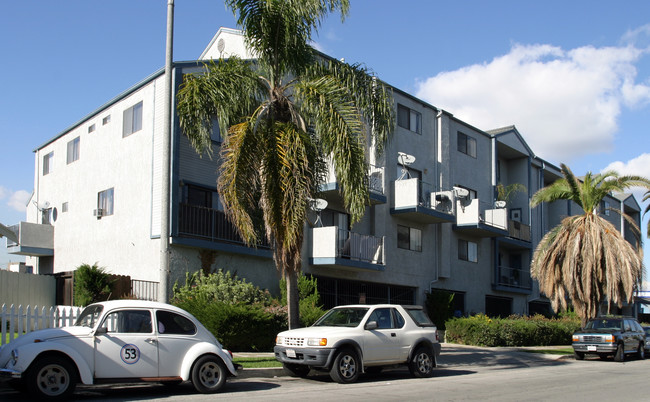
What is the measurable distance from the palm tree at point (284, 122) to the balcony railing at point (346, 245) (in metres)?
6.84

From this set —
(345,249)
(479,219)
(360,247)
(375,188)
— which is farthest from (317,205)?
(479,219)

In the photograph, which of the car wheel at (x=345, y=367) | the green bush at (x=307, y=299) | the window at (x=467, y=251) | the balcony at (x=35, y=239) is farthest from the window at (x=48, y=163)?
the car wheel at (x=345, y=367)

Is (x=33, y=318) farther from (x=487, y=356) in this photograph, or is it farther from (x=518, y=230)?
(x=518, y=230)

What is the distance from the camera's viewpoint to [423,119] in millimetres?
30641

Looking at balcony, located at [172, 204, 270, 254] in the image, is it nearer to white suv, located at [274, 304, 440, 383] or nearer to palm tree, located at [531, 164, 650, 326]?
white suv, located at [274, 304, 440, 383]

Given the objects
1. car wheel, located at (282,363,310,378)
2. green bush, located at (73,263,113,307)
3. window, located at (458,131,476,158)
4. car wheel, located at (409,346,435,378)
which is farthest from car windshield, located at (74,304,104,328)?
window, located at (458,131,476,158)

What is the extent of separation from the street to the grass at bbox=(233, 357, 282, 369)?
0.55 metres

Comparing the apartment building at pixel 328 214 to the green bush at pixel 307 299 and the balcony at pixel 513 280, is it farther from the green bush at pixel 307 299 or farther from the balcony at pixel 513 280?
the green bush at pixel 307 299

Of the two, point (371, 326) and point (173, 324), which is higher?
point (173, 324)

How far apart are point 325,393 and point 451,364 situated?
800cm

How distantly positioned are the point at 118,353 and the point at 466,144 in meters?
26.3

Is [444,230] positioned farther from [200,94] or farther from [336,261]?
[200,94]

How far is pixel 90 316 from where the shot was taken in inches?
423

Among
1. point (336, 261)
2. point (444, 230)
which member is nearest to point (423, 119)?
point (444, 230)
